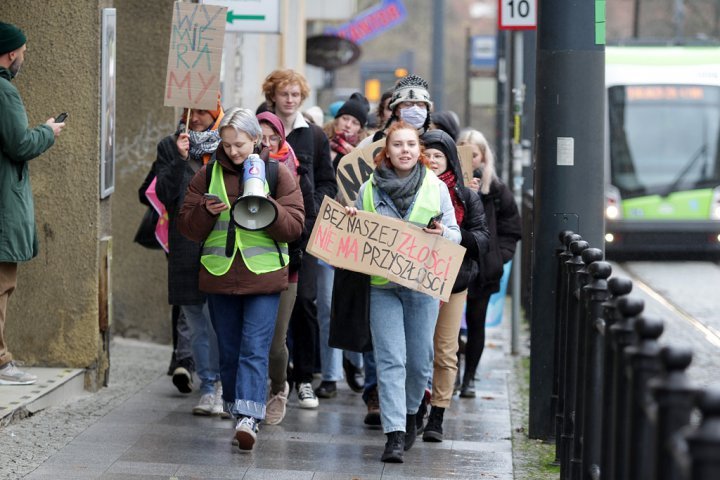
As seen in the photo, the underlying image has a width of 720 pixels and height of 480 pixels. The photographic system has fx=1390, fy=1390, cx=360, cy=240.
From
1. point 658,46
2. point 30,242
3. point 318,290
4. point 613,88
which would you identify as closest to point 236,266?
point 30,242

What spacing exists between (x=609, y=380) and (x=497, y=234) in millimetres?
4535

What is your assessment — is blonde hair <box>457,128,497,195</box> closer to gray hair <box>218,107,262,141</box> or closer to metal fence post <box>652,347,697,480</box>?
gray hair <box>218,107,262,141</box>

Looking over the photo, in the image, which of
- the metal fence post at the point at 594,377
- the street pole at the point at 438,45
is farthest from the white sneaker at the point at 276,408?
the street pole at the point at 438,45

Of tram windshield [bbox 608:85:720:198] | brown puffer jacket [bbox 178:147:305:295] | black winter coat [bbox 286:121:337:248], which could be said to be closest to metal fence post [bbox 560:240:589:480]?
brown puffer jacket [bbox 178:147:305:295]

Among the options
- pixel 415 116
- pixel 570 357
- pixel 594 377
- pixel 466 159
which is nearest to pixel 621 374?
pixel 594 377

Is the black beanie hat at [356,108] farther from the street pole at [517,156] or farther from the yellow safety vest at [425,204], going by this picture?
the yellow safety vest at [425,204]

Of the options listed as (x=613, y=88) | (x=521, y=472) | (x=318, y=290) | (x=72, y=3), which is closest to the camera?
(x=521, y=472)

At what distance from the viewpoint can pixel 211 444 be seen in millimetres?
7008

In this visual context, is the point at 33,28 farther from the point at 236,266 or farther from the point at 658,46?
the point at 658,46

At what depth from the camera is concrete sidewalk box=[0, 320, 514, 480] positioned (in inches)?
251

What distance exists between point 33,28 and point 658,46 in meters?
17.4

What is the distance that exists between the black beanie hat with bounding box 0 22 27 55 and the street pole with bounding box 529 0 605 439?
2.76 meters

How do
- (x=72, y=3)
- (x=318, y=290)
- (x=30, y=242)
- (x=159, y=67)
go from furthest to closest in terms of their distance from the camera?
(x=159, y=67) → (x=318, y=290) → (x=72, y=3) → (x=30, y=242)

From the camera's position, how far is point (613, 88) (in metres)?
22.5
